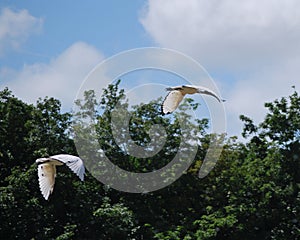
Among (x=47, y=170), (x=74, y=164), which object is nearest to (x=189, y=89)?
(x=74, y=164)

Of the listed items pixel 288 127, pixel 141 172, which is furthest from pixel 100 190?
pixel 288 127

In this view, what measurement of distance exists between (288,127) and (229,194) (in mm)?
2750

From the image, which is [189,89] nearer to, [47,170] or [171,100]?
[171,100]

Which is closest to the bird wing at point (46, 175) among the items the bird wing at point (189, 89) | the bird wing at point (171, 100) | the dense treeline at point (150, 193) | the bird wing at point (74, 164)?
the bird wing at point (74, 164)

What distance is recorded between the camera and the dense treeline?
17.1 meters

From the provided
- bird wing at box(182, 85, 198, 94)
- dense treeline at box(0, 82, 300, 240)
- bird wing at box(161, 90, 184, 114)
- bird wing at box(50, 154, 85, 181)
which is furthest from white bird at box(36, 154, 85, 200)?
dense treeline at box(0, 82, 300, 240)

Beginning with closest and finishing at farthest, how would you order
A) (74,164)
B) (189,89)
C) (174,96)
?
(74,164)
(189,89)
(174,96)

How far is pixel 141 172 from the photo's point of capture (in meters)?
18.5

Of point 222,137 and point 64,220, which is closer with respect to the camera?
point 64,220

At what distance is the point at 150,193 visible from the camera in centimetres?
1856

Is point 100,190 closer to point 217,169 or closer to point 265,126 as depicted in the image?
point 217,169

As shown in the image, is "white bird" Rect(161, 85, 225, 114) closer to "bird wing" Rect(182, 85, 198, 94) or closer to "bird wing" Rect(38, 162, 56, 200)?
"bird wing" Rect(182, 85, 198, 94)

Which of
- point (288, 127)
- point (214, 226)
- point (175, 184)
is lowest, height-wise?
point (214, 226)

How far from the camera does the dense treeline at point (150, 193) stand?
1711cm
